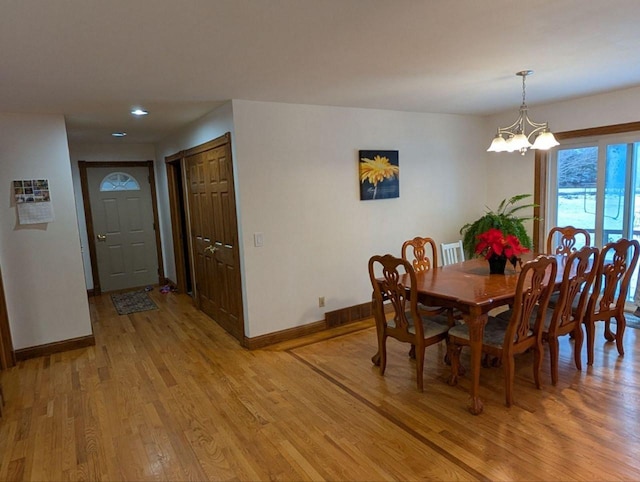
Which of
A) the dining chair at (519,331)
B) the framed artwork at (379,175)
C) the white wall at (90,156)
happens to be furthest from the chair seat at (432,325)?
the white wall at (90,156)

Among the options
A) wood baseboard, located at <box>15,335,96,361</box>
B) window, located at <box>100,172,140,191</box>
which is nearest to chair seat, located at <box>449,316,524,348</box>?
wood baseboard, located at <box>15,335,96,361</box>

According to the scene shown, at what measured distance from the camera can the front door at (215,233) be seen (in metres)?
3.88

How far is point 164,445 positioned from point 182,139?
11.9 ft

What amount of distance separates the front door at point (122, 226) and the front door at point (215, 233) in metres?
1.69

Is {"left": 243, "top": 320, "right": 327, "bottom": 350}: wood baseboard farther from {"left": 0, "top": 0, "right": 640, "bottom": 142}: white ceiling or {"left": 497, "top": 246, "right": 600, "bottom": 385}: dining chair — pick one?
{"left": 0, "top": 0, "right": 640, "bottom": 142}: white ceiling

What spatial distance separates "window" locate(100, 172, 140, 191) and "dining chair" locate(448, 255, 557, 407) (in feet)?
17.4

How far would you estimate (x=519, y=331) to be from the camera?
8.59ft

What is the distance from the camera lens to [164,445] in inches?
95.0

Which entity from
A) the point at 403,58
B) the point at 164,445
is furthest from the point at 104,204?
the point at 403,58

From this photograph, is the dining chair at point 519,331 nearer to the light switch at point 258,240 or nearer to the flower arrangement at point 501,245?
the flower arrangement at point 501,245

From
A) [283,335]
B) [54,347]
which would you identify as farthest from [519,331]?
[54,347]

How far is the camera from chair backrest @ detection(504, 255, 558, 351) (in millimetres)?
2453

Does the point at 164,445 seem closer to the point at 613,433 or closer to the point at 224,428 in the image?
the point at 224,428

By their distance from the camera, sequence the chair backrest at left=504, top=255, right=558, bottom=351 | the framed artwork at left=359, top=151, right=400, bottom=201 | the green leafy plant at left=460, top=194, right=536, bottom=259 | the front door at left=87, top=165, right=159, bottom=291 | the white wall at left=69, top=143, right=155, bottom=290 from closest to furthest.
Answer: the chair backrest at left=504, top=255, right=558, bottom=351, the framed artwork at left=359, top=151, right=400, bottom=201, the green leafy plant at left=460, top=194, right=536, bottom=259, the white wall at left=69, top=143, right=155, bottom=290, the front door at left=87, top=165, right=159, bottom=291
